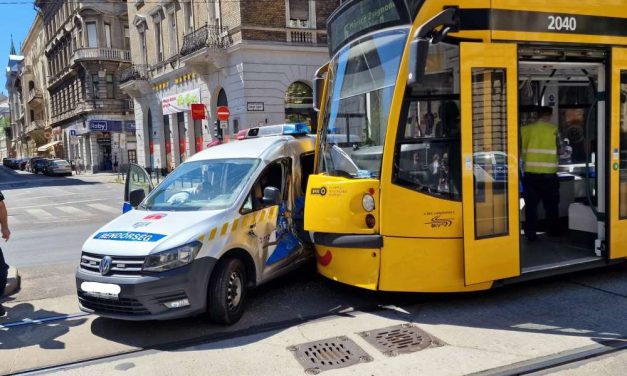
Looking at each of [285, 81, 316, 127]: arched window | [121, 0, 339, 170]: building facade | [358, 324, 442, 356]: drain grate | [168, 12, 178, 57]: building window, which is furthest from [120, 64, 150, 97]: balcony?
[358, 324, 442, 356]: drain grate

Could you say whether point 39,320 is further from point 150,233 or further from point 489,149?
point 489,149

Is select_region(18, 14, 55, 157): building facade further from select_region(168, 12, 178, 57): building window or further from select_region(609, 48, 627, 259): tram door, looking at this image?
select_region(609, 48, 627, 259): tram door

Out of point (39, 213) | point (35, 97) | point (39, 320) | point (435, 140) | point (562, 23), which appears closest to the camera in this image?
point (435, 140)

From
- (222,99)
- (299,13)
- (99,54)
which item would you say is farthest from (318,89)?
(99,54)

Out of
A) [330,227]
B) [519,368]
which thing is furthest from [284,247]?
[519,368]

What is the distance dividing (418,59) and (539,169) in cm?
338

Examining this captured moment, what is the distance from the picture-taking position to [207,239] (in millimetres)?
5094

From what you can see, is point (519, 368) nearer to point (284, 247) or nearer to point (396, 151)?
point (396, 151)

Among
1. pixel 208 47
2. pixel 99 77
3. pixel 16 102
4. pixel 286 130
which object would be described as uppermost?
pixel 16 102

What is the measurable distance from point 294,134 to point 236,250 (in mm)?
2207

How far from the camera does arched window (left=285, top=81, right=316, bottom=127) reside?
977 inches

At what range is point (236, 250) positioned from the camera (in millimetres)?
5473

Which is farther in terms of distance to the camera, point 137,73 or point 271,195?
point 137,73

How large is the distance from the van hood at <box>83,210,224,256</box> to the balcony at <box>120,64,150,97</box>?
98.0 ft
